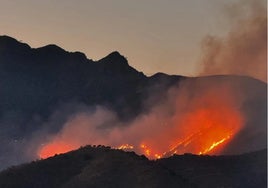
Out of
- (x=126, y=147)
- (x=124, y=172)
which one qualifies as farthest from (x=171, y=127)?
(x=124, y=172)

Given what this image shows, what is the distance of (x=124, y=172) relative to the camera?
87625mm

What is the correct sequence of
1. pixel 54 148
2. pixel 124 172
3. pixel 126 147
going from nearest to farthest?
pixel 124 172
pixel 54 148
pixel 126 147

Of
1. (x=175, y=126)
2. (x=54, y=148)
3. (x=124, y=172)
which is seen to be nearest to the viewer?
(x=124, y=172)

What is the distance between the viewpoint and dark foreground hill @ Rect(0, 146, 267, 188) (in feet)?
278

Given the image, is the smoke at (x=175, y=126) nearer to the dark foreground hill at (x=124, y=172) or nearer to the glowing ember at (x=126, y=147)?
the glowing ember at (x=126, y=147)

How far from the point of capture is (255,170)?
3839 inches

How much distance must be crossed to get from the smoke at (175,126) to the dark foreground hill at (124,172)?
3707cm

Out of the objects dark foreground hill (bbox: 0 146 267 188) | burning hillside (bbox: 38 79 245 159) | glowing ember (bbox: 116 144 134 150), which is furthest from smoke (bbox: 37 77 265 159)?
dark foreground hill (bbox: 0 146 267 188)

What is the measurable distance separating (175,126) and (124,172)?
267ft

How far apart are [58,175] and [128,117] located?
307 feet

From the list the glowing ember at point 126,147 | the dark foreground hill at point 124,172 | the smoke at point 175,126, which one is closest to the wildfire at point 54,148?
the smoke at point 175,126

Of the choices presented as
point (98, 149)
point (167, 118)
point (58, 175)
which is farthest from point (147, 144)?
point (58, 175)

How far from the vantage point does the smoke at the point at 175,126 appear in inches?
5915

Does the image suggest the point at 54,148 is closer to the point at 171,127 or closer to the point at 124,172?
the point at 171,127
